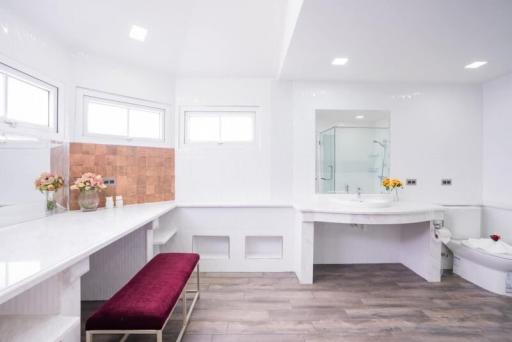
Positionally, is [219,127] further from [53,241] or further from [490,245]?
[490,245]

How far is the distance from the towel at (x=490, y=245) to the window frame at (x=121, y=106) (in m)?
3.65

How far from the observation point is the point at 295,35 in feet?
6.59

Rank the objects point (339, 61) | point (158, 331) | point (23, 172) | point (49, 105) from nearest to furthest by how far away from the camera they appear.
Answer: point (158, 331), point (23, 172), point (49, 105), point (339, 61)

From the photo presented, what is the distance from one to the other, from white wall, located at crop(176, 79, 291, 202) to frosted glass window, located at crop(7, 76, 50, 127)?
50.5 inches

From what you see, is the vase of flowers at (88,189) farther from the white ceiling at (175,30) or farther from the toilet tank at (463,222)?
the toilet tank at (463,222)

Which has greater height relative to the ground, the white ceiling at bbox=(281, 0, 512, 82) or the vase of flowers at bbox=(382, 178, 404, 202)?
the white ceiling at bbox=(281, 0, 512, 82)

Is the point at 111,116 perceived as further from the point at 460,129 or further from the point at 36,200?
the point at 460,129

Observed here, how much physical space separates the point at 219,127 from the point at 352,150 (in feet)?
5.62

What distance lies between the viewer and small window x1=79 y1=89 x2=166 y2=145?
252 centimetres

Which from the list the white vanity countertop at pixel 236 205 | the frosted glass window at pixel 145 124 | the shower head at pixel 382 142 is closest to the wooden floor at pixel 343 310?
the white vanity countertop at pixel 236 205

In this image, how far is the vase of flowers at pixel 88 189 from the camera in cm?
227

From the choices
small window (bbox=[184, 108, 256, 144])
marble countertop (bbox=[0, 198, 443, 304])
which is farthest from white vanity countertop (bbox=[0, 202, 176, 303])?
small window (bbox=[184, 108, 256, 144])

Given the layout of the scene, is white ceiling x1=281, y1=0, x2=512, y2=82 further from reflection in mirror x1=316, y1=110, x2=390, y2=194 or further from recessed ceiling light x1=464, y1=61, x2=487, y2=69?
reflection in mirror x1=316, y1=110, x2=390, y2=194

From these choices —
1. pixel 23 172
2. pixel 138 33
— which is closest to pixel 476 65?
pixel 138 33
